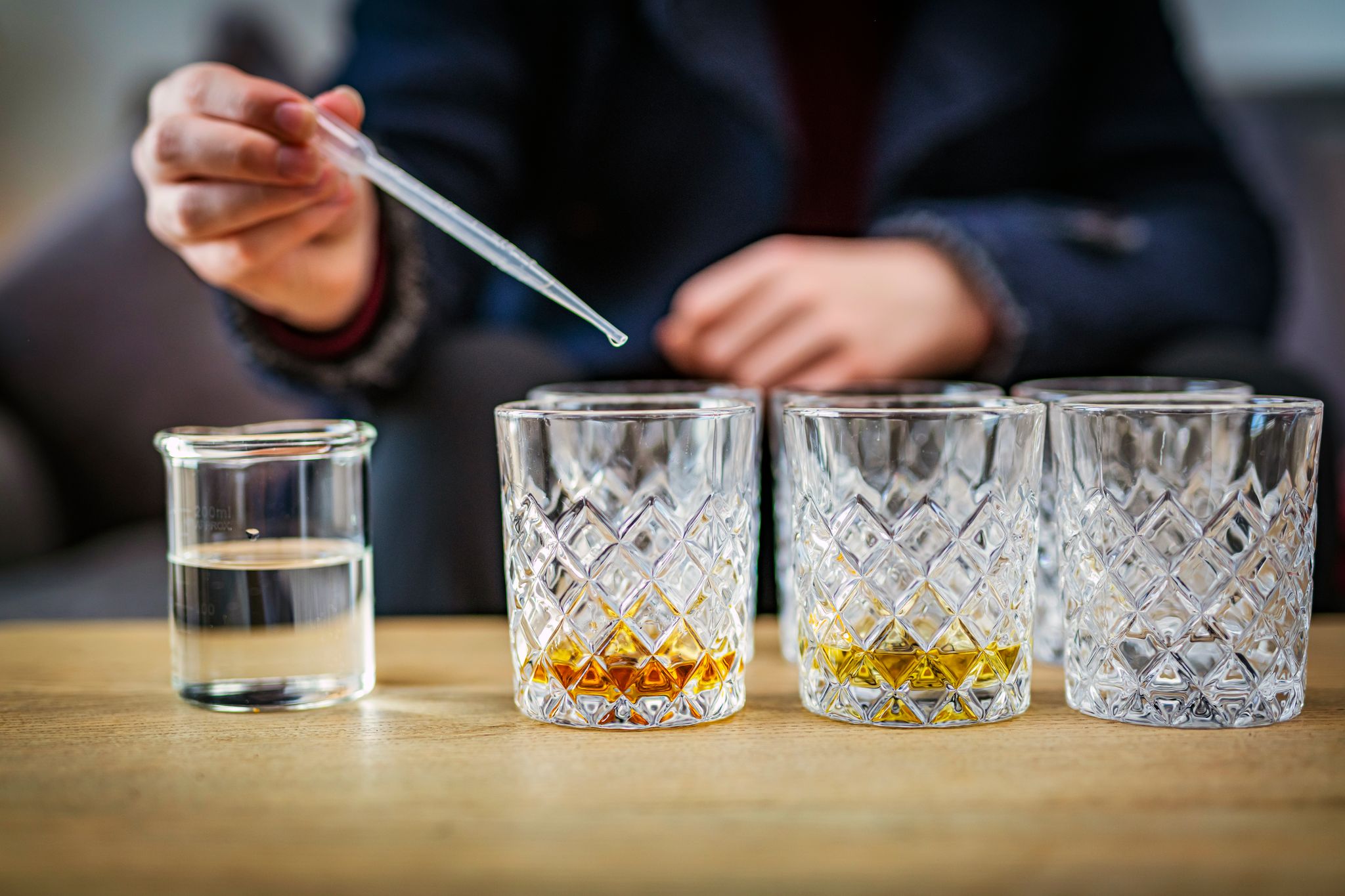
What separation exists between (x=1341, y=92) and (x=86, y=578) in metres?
1.69

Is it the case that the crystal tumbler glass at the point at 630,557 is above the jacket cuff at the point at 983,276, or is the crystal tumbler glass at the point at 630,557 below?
below

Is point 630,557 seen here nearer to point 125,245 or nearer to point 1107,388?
point 1107,388

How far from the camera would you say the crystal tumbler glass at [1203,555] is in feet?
1.61

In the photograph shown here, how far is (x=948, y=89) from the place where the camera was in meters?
1.17

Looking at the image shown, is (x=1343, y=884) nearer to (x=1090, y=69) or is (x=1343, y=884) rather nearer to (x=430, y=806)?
(x=430, y=806)

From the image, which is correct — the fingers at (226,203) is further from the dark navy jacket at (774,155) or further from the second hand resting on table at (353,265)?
the dark navy jacket at (774,155)

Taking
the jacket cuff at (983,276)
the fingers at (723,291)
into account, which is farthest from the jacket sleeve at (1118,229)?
the fingers at (723,291)

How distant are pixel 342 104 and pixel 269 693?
308mm

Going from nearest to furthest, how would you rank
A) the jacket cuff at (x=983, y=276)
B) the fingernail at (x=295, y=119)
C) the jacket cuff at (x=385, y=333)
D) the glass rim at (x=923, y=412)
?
the glass rim at (x=923, y=412) → the fingernail at (x=295, y=119) → the jacket cuff at (x=385, y=333) → the jacket cuff at (x=983, y=276)

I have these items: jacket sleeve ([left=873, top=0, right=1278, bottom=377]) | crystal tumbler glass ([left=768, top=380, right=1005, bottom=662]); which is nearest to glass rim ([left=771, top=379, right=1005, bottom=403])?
crystal tumbler glass ([left=768, top=380, right=1005, bottom=662])

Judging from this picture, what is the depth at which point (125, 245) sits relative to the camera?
5.16 feet

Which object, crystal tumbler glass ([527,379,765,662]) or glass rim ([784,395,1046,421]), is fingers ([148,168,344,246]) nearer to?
crystal tumbler glass ([527,379,765,662])

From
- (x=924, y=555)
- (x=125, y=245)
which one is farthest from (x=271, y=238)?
(x=125, y=245)

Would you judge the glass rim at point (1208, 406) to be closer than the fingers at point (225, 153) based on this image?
Yes
